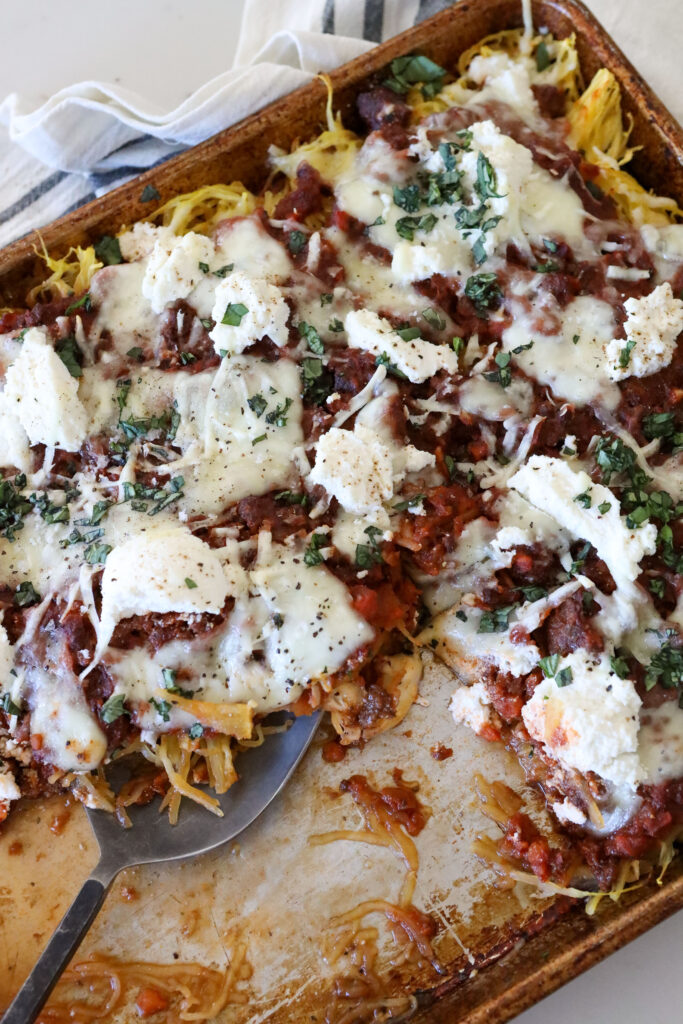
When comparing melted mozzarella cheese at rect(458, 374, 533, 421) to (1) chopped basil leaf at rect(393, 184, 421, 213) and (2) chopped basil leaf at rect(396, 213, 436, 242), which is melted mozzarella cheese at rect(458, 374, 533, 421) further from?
(1) chopped basil leaf at rect(393, 184, 421, 213)

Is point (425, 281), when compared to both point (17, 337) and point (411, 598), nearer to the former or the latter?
point (411, 598)

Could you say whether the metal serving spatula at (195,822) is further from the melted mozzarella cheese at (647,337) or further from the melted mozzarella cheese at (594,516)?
the melted mozzarella cheese at (647,337)

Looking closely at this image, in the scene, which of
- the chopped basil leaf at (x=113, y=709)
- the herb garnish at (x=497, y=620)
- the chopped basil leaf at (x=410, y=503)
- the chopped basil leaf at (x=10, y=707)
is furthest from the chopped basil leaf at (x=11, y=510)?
the herb garnish at (x=497, y=620)

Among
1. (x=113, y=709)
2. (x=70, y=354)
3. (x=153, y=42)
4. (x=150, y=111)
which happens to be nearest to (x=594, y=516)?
(x=113, y=709)

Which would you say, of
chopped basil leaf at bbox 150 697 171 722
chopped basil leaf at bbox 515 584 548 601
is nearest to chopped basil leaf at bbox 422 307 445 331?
chopped basil leaf at bbox 515 584 548 601

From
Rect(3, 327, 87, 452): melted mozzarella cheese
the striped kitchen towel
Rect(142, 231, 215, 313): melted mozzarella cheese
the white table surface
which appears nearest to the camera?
Rect(3, 327, 87, 452): melted mozzarella cheese

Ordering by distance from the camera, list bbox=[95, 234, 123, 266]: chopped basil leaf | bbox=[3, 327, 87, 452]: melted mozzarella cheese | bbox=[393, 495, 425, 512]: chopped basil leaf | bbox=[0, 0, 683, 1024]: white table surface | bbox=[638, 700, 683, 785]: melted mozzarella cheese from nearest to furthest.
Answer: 1. bbox=[638, 700, 683, 785]: melted mozzarella cheese
2. bbox=[393, 495, 425, 512]: chopped basil leaf
3. bbox=[3, 327, 87, 452]: melted mozzarella cheese
4. bbox=[95, 234, 123, 266]: chopped basil leaf
5. bbox=[0, 0, 683, 1024]: white table surface
